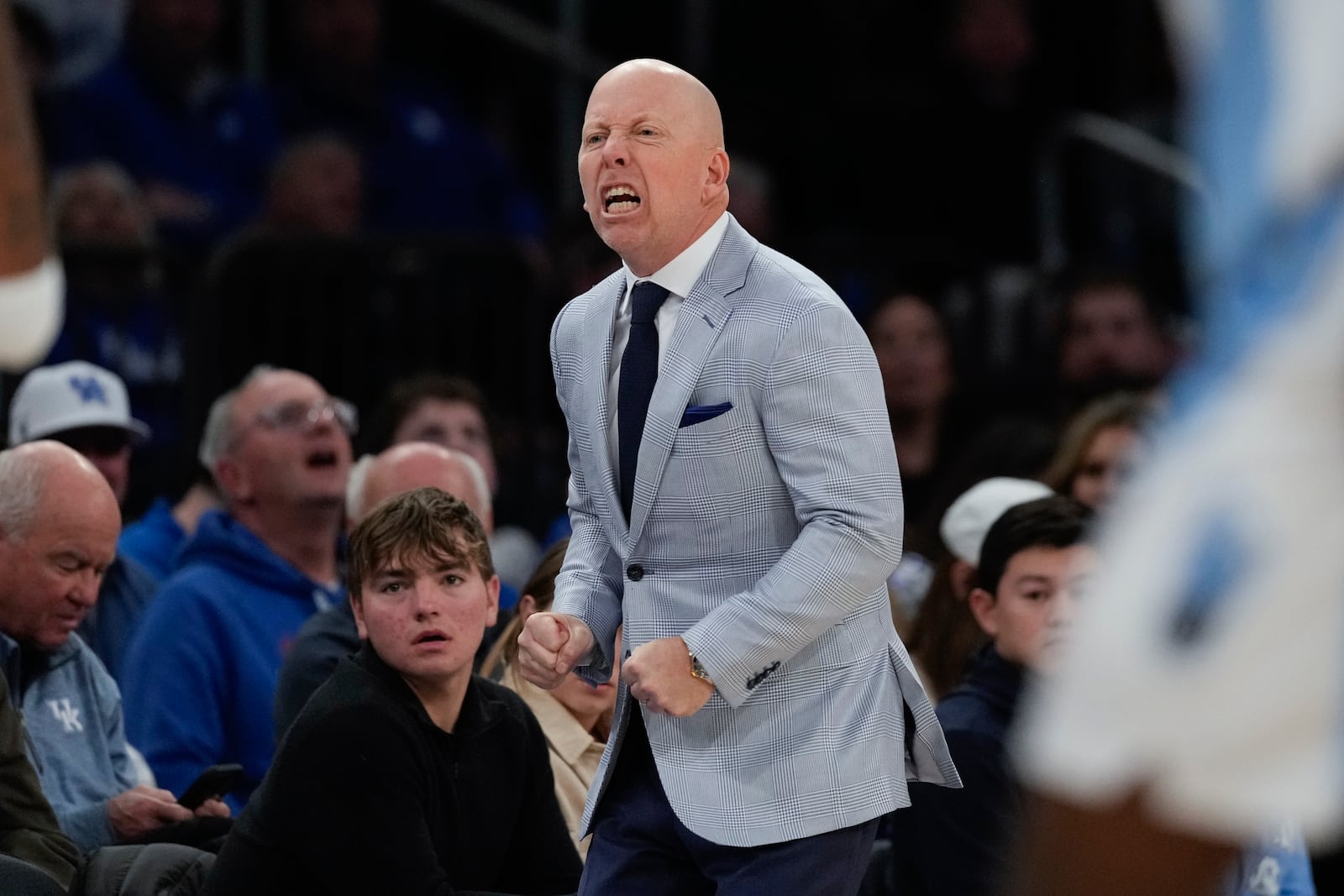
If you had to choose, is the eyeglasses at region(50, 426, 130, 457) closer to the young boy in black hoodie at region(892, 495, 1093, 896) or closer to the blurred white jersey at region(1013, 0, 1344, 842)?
the young boy in black hoodie at region(892, 495, 1093, 896)

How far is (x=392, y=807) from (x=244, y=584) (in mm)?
1738

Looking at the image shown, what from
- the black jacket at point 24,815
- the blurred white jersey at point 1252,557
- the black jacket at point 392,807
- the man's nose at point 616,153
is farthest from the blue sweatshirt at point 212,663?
the blurred white jersey at point 1252,557

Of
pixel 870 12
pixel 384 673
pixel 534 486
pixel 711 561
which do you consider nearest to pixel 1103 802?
pixel 711 561

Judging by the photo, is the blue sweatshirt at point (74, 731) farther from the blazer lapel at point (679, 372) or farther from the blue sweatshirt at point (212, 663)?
the blazer lapel at point (679, 372)

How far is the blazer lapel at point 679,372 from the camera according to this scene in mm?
3260

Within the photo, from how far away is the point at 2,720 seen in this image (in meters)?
4.11

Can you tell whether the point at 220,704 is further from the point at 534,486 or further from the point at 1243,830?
the point at 1243,830

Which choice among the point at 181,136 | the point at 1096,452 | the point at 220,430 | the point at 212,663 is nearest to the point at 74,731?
the point at 212,663

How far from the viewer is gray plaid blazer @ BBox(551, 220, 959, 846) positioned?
3.16 meters

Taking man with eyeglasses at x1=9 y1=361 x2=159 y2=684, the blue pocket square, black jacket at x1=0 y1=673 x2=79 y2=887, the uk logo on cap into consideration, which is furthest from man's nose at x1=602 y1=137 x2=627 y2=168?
the uk logo on cap

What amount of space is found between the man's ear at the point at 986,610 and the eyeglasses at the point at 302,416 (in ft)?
6.63

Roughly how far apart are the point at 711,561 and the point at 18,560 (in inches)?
76.7

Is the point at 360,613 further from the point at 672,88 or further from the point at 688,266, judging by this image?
the point at 672,88

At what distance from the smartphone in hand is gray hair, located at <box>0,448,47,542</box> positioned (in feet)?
2.20
